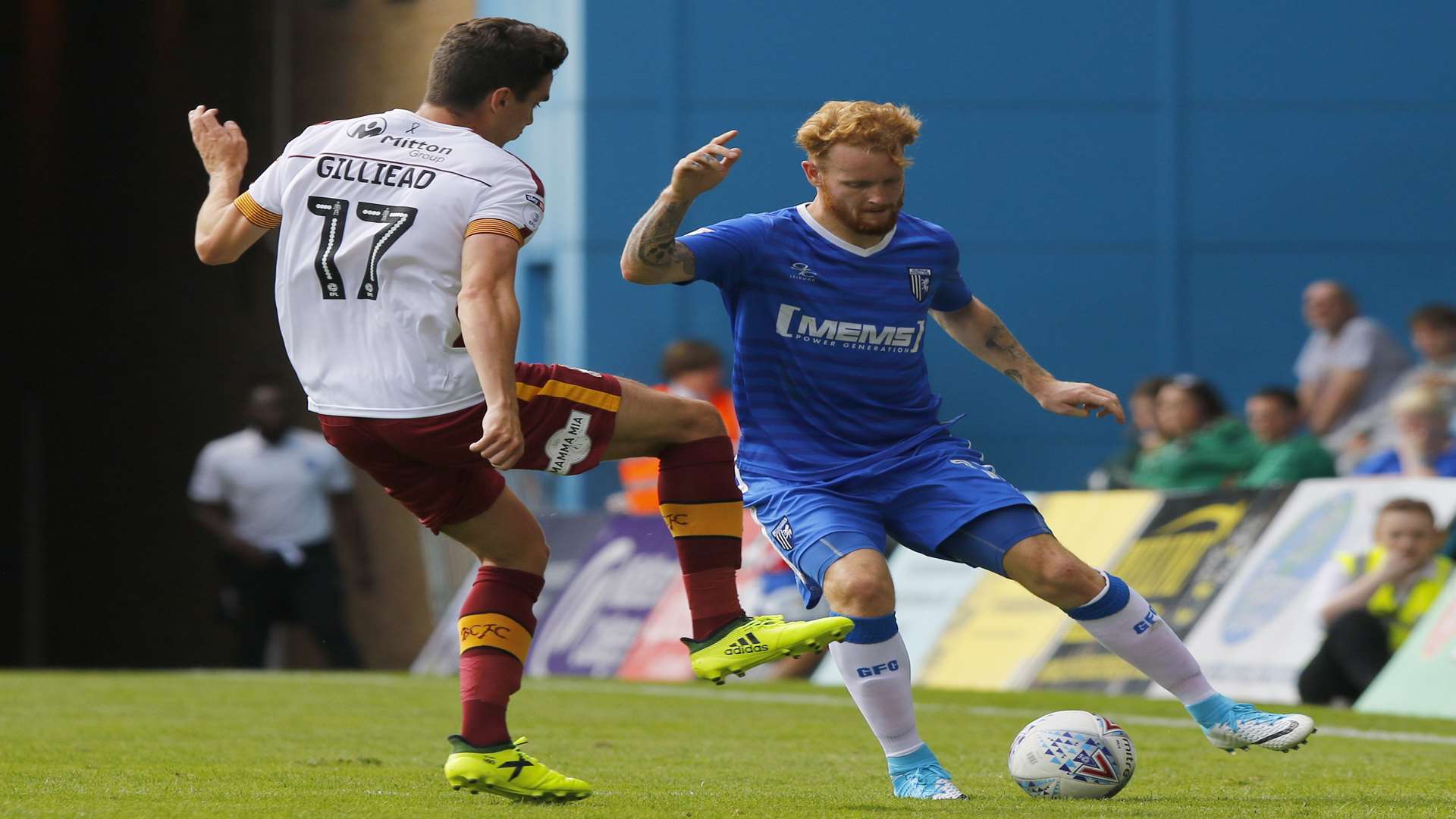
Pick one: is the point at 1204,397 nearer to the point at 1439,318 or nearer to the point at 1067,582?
the point at 1439,318

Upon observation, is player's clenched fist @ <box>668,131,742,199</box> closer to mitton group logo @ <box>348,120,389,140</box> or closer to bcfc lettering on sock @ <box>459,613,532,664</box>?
mitton group logo @ <box>348,120,389,140</box>

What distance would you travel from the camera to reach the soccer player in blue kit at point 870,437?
6344 mm

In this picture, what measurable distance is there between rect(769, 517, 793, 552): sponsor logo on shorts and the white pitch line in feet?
10.3

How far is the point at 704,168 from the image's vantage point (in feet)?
19.4

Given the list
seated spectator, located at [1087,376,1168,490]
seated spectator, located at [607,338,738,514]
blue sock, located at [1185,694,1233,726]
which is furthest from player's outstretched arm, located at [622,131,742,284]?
seated spectator, located at [1087,376,1168,490]

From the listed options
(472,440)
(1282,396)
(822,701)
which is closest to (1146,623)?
(472,440)

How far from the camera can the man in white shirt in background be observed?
15.5m

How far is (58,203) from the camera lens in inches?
816

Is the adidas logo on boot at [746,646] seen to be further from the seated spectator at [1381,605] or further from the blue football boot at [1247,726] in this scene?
the seated spectator at [1381,605]

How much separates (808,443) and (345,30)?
12765 millimetres

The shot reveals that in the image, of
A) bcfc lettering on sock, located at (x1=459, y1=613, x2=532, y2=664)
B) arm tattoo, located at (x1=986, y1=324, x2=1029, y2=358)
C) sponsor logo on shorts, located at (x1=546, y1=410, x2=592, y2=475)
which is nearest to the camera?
sponsor logo on shorts, located at (x1=546, y1=410, x2=592, y2=475)

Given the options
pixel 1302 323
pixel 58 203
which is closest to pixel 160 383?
pixel 58 203

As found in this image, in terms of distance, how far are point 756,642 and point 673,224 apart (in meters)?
1.20

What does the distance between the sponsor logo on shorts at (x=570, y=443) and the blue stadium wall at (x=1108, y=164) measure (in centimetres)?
1078
